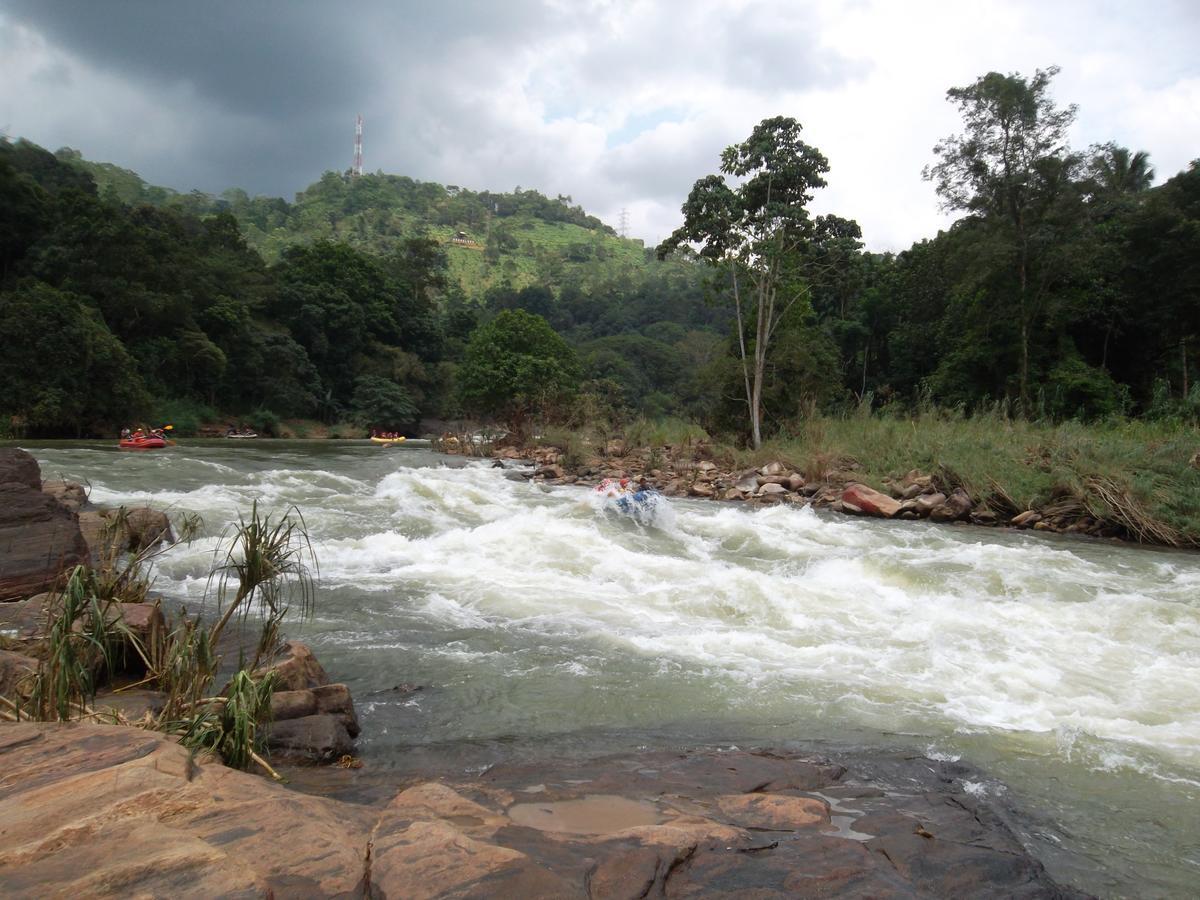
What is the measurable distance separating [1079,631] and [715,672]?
10.1ft

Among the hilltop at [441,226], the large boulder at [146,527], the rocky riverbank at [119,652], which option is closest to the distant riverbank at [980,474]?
the large boulder at [146,527]

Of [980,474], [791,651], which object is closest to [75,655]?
[791,651]

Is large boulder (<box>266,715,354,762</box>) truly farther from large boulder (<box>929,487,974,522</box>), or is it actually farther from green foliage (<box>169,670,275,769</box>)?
large boulder (<box>929,487,974,522</box>)

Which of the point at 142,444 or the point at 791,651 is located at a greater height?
the point at 142,444

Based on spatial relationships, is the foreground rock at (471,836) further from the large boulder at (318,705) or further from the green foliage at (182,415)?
the green foliage at (182,415)

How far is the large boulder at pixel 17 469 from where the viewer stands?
637 cm

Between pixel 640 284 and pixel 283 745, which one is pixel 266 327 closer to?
pixel 283 745

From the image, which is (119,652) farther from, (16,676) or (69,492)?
(69,492)

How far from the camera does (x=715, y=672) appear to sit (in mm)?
4613

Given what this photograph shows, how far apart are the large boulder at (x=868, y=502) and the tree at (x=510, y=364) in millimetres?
23730

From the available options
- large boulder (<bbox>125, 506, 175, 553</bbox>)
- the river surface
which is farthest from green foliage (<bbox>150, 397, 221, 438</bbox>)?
large boulder (<bbox>125, 506, 175, 553</bbox>)

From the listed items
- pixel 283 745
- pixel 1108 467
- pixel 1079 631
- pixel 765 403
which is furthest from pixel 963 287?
pixel 283 745

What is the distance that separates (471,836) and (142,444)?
2105 centimetres

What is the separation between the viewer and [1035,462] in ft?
41.2
